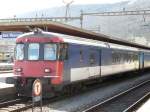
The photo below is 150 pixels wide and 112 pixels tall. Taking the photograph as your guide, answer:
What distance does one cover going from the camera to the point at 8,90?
843 inches

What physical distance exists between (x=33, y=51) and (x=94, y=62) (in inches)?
226

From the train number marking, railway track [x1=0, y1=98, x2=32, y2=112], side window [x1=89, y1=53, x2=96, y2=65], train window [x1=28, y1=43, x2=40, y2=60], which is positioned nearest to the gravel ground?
railway track [x1=0, y1=98, x2=32, y2=112]

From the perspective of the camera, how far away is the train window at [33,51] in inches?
773

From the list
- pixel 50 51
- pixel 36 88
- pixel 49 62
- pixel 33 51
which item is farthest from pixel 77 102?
pixel 36 88

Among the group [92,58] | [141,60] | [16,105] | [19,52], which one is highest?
[19,52]

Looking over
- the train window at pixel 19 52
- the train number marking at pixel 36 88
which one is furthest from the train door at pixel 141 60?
the train number marking at pixel 36 88

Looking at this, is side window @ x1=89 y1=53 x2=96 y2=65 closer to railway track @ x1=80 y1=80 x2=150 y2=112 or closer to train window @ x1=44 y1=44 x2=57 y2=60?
railway track @ x1=80 y1=80 x2=150 y2=112

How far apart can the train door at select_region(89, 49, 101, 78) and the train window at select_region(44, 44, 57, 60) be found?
4.55 m

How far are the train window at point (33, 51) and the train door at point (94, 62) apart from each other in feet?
15.0

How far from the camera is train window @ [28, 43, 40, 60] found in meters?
19.6

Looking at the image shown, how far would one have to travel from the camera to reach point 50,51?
63.5 feet

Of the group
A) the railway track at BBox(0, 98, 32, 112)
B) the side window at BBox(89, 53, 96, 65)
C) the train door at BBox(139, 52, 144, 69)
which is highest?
the side window at BBox(89, 53, 96, 65)

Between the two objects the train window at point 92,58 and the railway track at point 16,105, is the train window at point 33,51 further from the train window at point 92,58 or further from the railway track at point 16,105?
the train window at point 92,58

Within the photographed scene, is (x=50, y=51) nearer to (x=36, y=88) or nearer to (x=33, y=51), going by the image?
(x=33, y=51)
